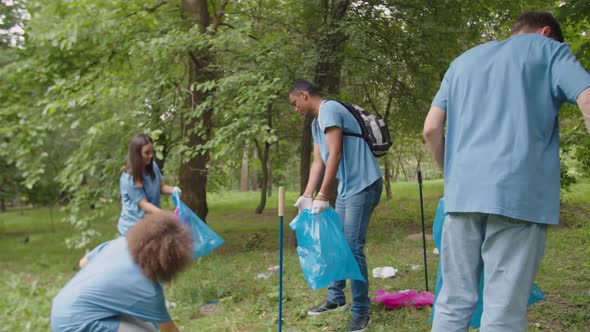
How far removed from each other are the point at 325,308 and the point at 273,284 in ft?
4.09

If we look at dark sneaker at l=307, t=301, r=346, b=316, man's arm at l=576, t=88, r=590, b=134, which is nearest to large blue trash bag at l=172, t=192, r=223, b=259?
dark sneaker at l=307, t=301, r=346, b=316

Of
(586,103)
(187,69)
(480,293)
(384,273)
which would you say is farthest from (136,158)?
(187,69)

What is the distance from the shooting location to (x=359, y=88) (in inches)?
293

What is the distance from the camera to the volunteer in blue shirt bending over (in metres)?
4.04

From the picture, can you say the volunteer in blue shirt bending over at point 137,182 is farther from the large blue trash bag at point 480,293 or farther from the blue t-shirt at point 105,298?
the large blue trash bag at point 480,293

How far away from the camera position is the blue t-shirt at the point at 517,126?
1.89m

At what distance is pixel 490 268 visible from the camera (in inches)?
77.8

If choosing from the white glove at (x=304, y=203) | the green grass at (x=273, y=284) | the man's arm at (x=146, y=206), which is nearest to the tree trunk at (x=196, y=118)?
the green grass at (x=273, y=284)

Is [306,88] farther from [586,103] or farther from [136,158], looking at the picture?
[586,103]

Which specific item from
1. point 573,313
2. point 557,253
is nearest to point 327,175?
point 573,313

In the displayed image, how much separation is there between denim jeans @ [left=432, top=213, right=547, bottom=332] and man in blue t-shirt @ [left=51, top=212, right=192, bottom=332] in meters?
1.11

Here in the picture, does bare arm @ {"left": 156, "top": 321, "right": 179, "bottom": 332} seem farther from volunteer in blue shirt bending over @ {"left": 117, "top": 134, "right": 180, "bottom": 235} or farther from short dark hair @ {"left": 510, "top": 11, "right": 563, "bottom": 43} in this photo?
short dark hair @ {"left": 510, "top": 11, "right": 563, "bottom": 43}

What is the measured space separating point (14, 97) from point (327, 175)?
5941 millimetres

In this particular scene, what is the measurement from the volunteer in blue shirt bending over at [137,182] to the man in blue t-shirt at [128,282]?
186 centimetres
